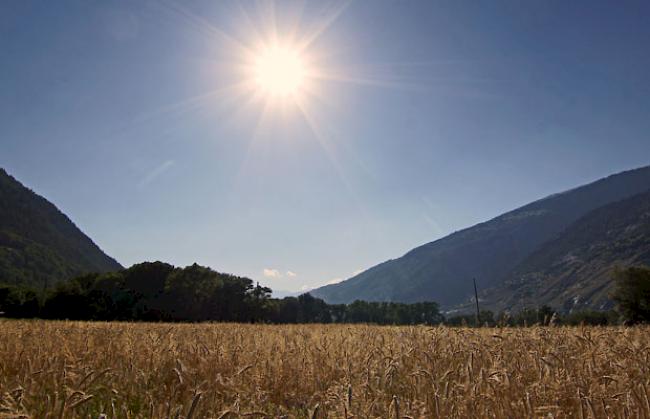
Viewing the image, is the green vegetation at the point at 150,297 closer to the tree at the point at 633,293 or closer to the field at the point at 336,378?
the tree at the point at 633,293

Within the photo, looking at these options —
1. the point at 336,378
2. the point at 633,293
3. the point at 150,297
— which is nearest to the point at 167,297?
the point at 150,297

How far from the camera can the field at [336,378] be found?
3021 mm

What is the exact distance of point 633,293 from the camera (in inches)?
2245

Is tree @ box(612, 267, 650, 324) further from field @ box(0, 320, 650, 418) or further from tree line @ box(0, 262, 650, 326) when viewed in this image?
field @ box(0, 320, 650, 418)

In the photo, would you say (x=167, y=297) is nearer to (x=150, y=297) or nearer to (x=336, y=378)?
(x=150, y=297)

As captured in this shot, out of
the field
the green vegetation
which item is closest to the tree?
the green vegetation

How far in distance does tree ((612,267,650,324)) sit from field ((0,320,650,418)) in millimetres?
64134

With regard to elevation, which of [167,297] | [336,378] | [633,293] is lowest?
[336,378]

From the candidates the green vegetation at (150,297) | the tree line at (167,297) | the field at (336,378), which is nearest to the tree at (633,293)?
the tree line at (167,297)

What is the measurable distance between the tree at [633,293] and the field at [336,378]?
64134mm

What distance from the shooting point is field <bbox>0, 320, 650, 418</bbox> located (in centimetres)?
302

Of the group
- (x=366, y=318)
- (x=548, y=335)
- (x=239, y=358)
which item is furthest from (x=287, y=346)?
(x=366, y=318)

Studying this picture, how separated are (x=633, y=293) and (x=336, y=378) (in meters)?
69.3

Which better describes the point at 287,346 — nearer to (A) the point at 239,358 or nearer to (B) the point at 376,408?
(A) the point at 239,358
